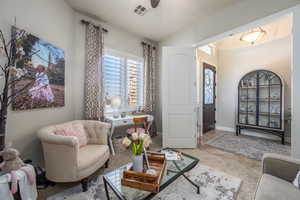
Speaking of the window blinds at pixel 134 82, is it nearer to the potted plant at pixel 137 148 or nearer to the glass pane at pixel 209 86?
the glass pane at pixel 209 86

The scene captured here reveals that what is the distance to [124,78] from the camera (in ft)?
11.6

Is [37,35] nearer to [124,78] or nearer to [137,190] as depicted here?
[124,78]

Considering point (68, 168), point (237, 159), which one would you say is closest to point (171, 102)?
point (237, 159)

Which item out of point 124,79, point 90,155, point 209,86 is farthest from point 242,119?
point 90,155

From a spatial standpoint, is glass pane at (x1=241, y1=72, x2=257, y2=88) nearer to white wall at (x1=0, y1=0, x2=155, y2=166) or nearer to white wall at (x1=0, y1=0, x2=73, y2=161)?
white wall at (x1=0, y1=0, x2=155, y2=166)

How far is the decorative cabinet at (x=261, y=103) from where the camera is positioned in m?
3.53

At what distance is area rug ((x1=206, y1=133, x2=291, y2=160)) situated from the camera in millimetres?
2879

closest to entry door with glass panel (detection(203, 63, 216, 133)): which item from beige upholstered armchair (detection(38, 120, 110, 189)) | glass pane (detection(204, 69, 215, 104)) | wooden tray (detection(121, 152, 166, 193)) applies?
glass pane (detection(204, 69, 215, 104))

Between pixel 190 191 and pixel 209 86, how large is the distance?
11.7ft

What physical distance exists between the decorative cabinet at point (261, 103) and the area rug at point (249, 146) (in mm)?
308

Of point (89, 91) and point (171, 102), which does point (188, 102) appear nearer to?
point (171, 102)

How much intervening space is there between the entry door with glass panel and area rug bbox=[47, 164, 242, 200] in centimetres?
251

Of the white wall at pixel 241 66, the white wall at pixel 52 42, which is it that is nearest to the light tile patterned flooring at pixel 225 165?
the white wall at pixel 52 42

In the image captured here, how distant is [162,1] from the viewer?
2.46 m
